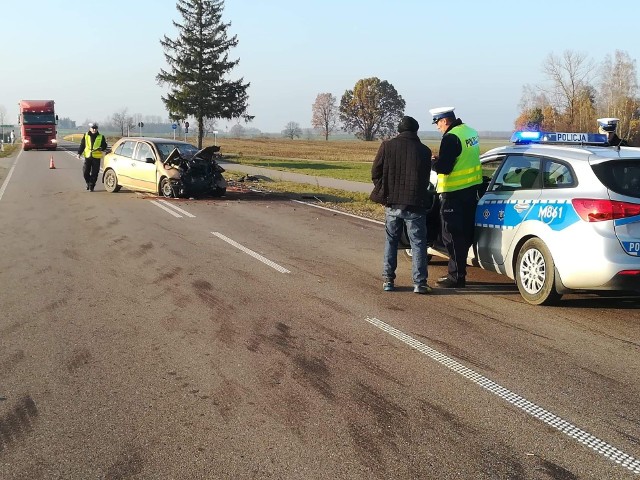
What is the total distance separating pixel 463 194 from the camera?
7191 mm

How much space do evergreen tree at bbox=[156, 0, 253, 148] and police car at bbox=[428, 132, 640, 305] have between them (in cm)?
3947

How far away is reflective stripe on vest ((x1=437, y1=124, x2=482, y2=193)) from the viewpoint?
7137 millimetres

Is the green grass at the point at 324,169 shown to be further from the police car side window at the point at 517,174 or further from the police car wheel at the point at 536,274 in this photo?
the police car wheel at the point at 536,274

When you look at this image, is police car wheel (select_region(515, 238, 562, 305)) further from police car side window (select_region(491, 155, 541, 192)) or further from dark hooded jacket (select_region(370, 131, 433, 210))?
dark hooded jacket (select_region(370, 131, 433, 210))

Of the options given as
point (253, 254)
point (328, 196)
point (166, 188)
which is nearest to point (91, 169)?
point (166, 188)

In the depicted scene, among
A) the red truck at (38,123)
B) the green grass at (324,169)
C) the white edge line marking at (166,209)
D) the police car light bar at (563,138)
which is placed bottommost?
the white edge line marking at (166,209)

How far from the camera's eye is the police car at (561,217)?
18.8 feet

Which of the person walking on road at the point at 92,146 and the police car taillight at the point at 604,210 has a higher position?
the person walking on road at the point at 92,146

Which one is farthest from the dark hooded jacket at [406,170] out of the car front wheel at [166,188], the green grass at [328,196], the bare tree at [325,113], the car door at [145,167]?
the bare tree at [325,113]

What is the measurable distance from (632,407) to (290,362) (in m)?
2.39

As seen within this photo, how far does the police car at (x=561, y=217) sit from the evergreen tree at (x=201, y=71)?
39.5m

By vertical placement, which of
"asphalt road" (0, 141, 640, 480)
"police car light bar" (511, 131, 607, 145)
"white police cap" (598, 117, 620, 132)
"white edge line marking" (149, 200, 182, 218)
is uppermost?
"white police cap" (598, 117, 620, 132)

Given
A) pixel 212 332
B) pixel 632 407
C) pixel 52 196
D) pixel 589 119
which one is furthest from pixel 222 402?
A: pixel 589 119

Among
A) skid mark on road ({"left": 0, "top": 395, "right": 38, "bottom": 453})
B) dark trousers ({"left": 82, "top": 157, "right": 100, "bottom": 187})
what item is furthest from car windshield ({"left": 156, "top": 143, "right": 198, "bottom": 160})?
skid mark on road ({"left": 0, "top": 395, "right": 38, "bottom": 453})
